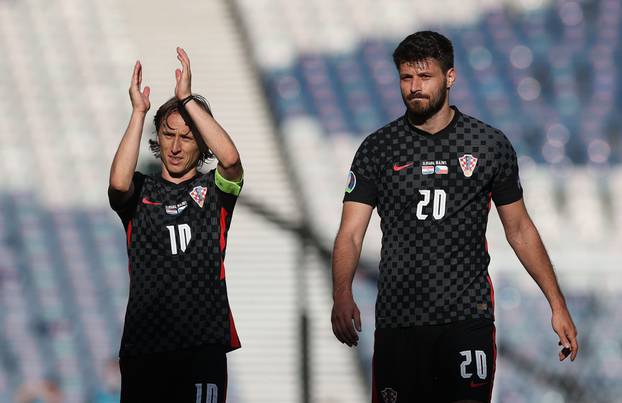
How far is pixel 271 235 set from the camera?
10281 mm

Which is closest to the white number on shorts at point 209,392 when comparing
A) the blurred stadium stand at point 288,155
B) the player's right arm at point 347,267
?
the player's right arm at point 347,267

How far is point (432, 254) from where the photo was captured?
4.07 m

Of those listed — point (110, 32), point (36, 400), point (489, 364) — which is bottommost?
point (36, 400)

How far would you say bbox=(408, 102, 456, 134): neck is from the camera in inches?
164

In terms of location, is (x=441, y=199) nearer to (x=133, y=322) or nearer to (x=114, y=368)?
(x=133, y=322)

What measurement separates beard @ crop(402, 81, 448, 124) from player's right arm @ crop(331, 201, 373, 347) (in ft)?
1.24

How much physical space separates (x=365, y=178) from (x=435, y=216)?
300 millimetres

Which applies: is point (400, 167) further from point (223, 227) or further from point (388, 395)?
point (388, 395)

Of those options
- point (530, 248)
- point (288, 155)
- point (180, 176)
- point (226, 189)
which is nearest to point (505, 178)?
point (530, 248)

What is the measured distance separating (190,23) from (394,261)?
8.61 meters

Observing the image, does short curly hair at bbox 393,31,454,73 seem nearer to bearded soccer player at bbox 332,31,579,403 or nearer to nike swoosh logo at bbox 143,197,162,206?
bearded soccer player at bbox 332,31,579,403

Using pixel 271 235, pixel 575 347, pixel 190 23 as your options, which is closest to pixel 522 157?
pixel 271 235

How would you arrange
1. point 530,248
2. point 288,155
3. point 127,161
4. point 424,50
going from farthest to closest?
point 288,155
point 530,248
point 127,161
point 424,50

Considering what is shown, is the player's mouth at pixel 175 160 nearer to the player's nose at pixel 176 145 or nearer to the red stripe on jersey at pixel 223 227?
the player's nose at pixel 176 145
